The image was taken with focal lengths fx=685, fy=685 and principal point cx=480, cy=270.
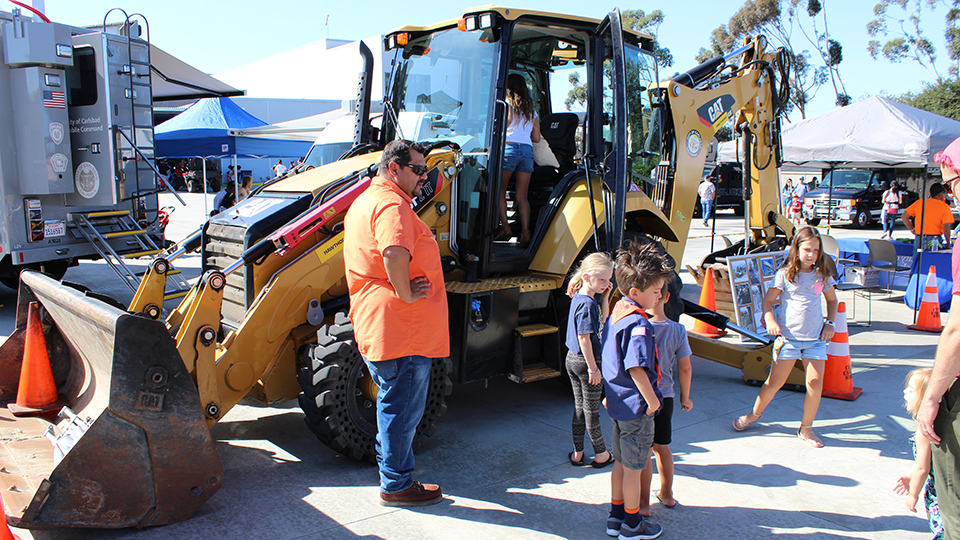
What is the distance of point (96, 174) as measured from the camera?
27.9ft

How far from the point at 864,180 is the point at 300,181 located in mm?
23685

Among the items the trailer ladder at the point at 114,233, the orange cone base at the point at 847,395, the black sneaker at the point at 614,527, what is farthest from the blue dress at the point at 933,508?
the trailer ladder at the point at 114,233

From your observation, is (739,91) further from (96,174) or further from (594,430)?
(96,174)

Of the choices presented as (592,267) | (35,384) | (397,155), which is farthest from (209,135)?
(592,267)

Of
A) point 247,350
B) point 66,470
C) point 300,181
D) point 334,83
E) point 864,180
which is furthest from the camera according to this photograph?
point 334,83

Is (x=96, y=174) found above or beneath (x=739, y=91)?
beneath

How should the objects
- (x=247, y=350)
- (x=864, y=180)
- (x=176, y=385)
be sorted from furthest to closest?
1. (x=864, y=180)
2. (x=247, y=350)
3. (x=176, y=385)

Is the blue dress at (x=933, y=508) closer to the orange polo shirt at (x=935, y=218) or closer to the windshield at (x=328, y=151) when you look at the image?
the orange polo shirt at (x=935, y=218)

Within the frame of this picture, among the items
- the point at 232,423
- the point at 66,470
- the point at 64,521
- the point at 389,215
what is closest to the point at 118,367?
the point at 66,470

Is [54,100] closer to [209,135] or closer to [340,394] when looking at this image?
[209,135]

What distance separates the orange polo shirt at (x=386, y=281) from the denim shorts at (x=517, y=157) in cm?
178

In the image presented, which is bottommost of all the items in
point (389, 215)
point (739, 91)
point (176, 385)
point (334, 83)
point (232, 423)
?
point (232, 423)

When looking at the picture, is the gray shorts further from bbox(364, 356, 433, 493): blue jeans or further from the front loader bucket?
the front loader bucket

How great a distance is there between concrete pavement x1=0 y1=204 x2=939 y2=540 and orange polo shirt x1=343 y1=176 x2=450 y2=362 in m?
0.94
